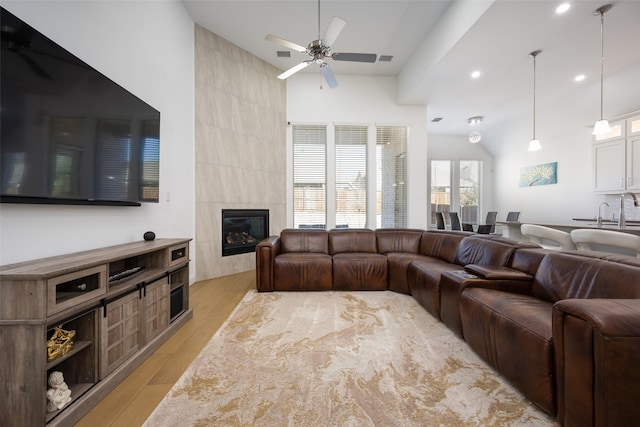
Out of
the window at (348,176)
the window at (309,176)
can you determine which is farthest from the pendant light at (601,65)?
the window at (309,176)

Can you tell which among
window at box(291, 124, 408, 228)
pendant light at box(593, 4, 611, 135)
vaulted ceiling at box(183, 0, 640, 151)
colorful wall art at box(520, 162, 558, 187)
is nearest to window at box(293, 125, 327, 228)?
window at box(291, 124, 408, 228)

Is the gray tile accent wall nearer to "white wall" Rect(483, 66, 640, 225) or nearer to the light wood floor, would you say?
the light wood floor

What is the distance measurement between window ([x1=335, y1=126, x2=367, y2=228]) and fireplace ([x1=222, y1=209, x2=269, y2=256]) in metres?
1.64

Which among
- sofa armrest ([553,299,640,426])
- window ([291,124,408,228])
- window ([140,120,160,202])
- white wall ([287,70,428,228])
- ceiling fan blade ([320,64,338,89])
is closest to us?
sofa armrest ([553,299,640,426])

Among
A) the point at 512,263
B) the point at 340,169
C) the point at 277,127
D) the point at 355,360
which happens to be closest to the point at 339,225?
the point at 340,169

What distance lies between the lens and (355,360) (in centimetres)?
186

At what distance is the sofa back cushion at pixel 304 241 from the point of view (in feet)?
13.0

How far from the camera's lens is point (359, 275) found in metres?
3.46

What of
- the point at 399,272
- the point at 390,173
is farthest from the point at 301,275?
the point at 390,173

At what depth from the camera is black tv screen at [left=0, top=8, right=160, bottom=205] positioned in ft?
4.37

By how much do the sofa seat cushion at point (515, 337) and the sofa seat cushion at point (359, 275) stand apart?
1.46 meters

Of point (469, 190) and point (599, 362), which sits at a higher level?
point (469, 190)

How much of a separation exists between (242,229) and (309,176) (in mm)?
1810

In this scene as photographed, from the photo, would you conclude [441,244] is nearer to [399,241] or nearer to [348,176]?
[399,241]
